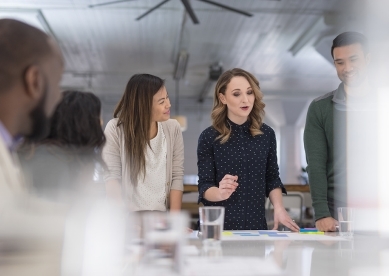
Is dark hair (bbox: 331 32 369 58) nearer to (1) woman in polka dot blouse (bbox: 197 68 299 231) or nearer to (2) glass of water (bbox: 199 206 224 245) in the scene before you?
(1) woman in polka dot blouse (bbox: 197 68 299 231)

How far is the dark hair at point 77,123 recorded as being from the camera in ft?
2.72

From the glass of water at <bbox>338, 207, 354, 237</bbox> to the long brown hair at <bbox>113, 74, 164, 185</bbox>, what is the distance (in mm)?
680

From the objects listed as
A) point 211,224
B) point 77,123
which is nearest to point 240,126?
point 211,224

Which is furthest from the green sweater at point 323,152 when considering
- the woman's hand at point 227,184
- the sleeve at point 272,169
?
the woman's hand at point 227,184

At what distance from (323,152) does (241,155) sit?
33cm

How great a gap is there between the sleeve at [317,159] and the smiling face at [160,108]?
57cm

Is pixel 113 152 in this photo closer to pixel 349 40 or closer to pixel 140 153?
pixel 140 153

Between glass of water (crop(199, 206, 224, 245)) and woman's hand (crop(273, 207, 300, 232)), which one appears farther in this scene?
woman's hand (crop(273, 207, 300, 232))

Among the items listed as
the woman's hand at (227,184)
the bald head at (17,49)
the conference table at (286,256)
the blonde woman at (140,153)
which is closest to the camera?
the bald head at (17,49)

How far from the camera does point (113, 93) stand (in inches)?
443

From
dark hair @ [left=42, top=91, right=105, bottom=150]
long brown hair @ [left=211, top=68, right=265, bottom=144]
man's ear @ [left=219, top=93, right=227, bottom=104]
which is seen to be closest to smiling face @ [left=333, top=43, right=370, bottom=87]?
long brown hair @ [left=211, top=68, right=265, bottom=144]

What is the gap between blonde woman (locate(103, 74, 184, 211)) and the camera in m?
1.71

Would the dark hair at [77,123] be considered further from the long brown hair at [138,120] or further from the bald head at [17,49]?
the long brown hair at [138,120]

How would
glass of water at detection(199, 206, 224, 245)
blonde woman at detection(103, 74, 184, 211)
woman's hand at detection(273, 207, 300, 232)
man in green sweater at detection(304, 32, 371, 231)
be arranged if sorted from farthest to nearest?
man in green sweater at detection(304, 32, 371, 231) < blonde woman at detection(103, 74, 184, 211) < woman's hand at detection(273, 207, 300, 232) < glass of water at detection(199, 206, 224, 245)
